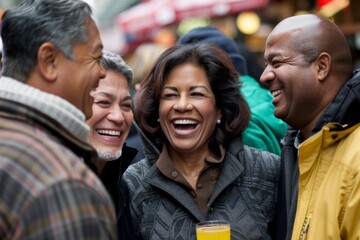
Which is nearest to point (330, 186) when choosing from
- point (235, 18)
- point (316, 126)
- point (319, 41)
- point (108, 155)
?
point (316, 126)

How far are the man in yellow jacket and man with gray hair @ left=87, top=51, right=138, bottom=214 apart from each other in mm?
970

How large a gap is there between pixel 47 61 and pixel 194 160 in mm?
2031

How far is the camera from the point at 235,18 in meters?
18.3

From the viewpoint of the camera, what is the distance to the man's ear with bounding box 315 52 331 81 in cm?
374

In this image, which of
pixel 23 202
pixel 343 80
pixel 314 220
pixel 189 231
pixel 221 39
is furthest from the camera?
pixel 221 39

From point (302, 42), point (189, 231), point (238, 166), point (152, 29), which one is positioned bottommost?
point (152, 29)

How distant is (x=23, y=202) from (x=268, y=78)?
2149 millimetres

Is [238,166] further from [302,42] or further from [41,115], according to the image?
[41,115]

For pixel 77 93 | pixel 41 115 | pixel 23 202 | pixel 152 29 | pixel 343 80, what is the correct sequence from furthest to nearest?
1. pixel 152 29
2. pixel 343 80
3. pixel 77 93
4. pixel 41 115
5. pixel 23 202

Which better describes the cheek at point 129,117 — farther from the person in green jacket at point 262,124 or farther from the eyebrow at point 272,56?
the eyebrow at point 272,56

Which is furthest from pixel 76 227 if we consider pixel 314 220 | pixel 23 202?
Answer: pixel 314 220


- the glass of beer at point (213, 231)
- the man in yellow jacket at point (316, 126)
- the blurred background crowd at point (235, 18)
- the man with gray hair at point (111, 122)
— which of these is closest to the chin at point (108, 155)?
the man with gray hair at point (111, 122)

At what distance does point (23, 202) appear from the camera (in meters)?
2.11

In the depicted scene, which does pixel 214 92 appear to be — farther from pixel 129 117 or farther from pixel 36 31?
pixel 36 31
